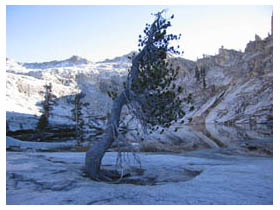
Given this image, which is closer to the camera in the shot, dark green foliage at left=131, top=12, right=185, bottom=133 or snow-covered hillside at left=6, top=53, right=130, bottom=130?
dark green foliage at left=131, top=12, right=185, bottom=133

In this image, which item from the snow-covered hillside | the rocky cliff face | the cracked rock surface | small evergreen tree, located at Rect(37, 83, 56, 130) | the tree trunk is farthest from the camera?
the rocky cliff face

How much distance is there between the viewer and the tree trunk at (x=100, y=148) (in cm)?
604

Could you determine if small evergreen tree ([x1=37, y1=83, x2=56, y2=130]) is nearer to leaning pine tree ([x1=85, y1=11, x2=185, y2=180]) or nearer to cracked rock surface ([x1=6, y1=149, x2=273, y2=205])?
cracked rock surface ([x1=6, y1=149, x2=273, y2=205])

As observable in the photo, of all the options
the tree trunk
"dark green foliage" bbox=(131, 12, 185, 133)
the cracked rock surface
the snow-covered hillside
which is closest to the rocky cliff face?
"dark green foliage" bbox=(131, 12, 185, 133)

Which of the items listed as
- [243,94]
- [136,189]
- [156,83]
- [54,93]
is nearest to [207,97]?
[243,94]

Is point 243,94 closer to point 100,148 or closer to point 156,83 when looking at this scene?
point 156,83

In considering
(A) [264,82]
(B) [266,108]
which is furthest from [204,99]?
(B) [266,108]

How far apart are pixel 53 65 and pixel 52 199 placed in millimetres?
210850

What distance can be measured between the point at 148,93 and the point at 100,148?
2348 millimetres

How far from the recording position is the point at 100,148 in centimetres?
631

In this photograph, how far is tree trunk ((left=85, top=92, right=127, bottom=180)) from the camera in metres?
6.04

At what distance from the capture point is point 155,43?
7047mm

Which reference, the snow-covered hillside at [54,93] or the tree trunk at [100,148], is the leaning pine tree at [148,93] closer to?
the tree trunk at [100,148]
